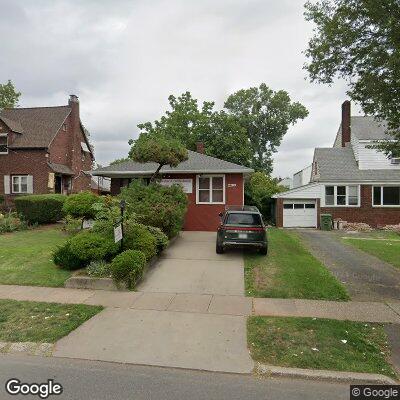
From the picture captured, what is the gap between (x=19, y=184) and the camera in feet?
82.2

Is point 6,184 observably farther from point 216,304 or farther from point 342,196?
point 342,196

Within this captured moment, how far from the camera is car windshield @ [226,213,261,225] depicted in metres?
11.4

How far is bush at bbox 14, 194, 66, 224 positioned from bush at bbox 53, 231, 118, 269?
10240 mm

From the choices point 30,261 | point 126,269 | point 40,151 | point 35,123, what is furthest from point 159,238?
point 35,123

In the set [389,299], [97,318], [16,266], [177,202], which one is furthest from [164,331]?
[177,202]

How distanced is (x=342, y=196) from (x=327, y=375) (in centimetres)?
2264

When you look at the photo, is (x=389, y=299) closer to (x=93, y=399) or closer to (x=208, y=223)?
(x=93, y=399)

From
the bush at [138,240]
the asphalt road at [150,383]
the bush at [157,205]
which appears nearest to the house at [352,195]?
the bush at [157,205]

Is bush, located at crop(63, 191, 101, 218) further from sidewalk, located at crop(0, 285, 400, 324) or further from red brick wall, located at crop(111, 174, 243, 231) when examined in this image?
sidewalk, located at crop(0, 285, 400, 324)

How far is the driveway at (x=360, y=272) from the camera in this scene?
25.8ft

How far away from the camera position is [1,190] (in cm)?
2494

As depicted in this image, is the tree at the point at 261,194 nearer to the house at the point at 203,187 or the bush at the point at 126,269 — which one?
the house at the point at 203,187

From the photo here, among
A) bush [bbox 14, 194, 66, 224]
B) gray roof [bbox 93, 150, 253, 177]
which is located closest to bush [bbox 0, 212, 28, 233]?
bush [bbox 14, 194, 66, 224]

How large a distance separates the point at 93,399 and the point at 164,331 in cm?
194
